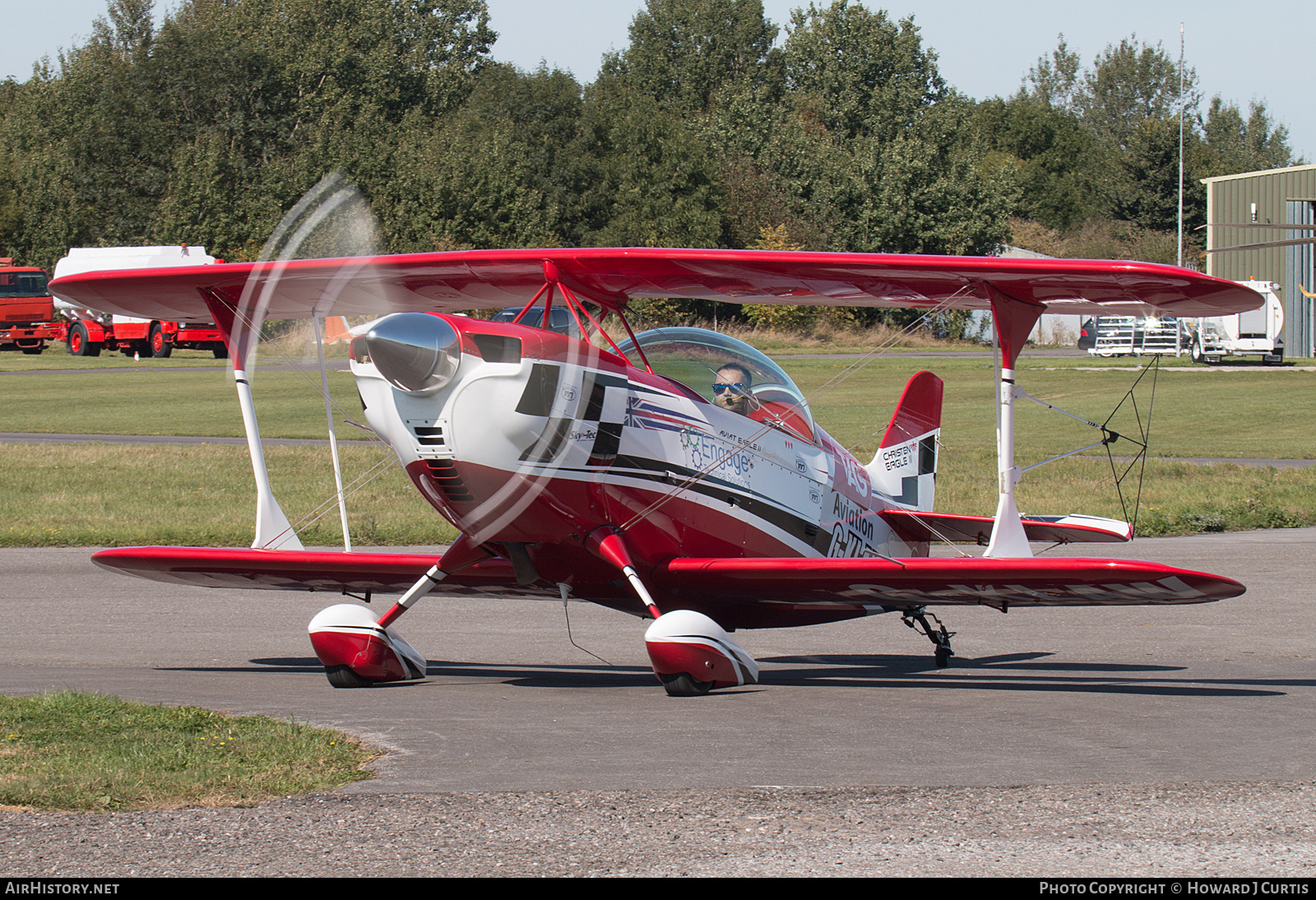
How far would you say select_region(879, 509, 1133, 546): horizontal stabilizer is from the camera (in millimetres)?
9492

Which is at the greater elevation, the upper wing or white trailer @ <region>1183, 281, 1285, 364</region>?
the upper wing

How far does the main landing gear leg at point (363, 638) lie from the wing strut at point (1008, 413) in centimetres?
323

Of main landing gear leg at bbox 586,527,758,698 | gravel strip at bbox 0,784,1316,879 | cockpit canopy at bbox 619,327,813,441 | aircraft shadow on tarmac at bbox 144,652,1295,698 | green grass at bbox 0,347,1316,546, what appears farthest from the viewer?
green grass at bbox 0,347,1316,546

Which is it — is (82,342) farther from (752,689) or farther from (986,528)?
(752,689)

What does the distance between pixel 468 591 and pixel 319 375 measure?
1876 mm

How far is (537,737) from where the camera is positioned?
268 inches

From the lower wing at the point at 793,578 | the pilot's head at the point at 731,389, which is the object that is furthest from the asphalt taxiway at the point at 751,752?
the pilot's head at the point at 731,389

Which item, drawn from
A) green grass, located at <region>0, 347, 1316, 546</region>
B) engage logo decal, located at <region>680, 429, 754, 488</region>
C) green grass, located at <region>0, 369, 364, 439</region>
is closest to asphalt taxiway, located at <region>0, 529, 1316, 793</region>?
engage logo decal, located at <region>680, 429, 754, 488</region>

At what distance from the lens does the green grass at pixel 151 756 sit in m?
5.49

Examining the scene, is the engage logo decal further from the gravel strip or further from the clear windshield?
the clear windshield

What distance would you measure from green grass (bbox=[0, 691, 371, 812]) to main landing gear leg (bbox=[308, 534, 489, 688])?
1.35 m
